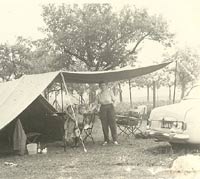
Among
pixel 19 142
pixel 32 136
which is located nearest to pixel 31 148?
pixel 19 142

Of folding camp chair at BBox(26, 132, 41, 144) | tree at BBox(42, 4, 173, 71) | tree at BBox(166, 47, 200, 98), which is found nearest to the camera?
folding camp chair at BBox(26, 132, 41, 144)

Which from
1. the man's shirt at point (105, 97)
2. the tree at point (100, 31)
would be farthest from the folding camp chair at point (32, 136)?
the tree at point (100, 31)

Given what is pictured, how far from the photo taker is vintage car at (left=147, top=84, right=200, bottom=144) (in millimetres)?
8109

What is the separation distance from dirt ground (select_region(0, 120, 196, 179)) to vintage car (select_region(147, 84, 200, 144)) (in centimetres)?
43

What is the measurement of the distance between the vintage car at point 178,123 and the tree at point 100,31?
13.8m

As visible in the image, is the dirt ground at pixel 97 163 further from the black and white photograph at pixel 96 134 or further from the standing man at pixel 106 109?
the standing man at pixel 106 109

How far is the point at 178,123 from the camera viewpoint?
27.3 ft

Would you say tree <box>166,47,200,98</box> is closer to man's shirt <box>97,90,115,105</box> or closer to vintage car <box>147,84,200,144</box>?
man's shirt <box>97,90,115,105</box>

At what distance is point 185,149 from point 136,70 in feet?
9.01

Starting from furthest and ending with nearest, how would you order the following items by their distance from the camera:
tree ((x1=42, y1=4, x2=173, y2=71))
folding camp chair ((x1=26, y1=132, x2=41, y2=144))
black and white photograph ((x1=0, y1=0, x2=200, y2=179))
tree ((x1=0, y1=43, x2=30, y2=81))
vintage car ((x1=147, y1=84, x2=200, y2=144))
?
tree ((x1=0, y1=43, x2=30, y2=81)) < tree ((x1=42, y1=4, x2=173, y2=71)) < folding camp chair ((x1=26, y1=132, x2=41, y2=144)) < vintage car ((x1=147, y1=84, x2=200, y2=144)) < black and white photograph ((x1=0, y1=0, x2=200, y2=179))

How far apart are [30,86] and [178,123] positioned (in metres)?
3.79

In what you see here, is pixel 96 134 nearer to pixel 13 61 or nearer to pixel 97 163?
pixel 97 163

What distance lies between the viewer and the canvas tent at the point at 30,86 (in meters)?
9.36

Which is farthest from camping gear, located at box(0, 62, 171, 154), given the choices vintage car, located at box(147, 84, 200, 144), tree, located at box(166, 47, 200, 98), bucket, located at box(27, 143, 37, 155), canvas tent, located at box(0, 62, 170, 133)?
tree, located at box(166, 47, 200, 98)
